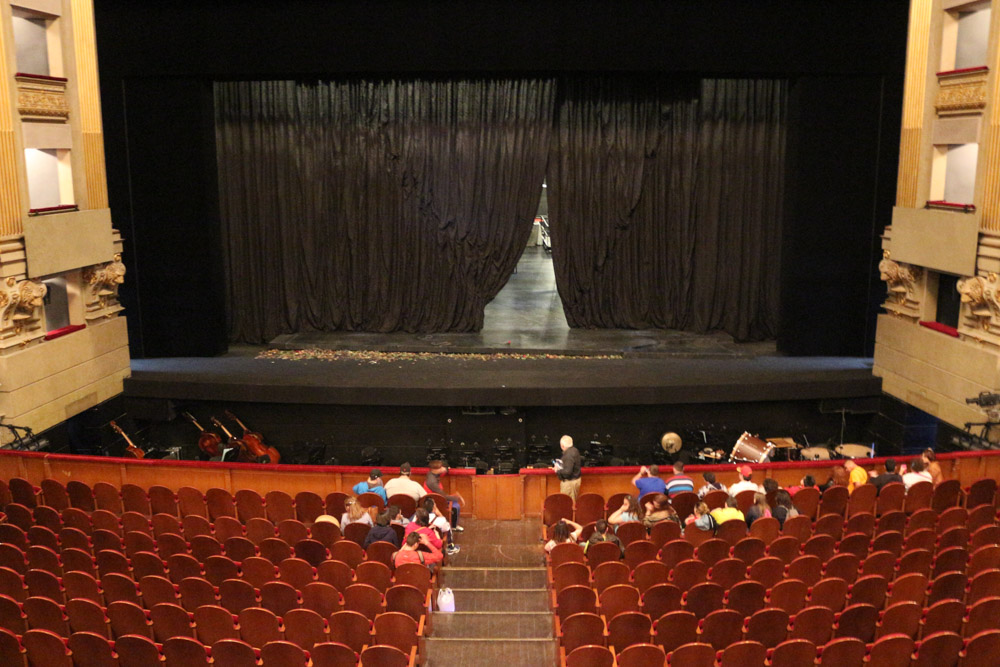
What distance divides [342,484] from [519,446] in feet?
14.5

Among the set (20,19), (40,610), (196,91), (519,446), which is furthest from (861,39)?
(40,610)

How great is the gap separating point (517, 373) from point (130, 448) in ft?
18.2

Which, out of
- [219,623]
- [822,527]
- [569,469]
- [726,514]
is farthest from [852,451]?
[219,623]

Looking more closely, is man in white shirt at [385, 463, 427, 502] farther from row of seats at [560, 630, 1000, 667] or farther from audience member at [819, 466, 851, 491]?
audience member at [819, 466, 851, 491]

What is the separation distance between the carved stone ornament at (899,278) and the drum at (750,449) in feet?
9.82

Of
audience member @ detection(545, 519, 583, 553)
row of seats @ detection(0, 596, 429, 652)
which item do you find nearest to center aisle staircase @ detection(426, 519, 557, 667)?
audience member @ detection(545, 519, 583, 553)

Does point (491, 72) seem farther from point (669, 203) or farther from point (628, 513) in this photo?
point (628, 513)

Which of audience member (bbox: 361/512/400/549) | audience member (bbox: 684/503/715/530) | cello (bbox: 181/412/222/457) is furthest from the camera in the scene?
cello (bbox: 181/412/222/457)

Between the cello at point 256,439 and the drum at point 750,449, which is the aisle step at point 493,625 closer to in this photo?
the drum at point 750,449

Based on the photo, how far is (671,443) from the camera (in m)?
13.7

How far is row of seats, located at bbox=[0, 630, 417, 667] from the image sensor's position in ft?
19.7

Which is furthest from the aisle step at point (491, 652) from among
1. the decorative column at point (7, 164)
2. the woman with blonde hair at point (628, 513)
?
the decorative column at point (7, 164)

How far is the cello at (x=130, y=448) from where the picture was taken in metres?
13.0

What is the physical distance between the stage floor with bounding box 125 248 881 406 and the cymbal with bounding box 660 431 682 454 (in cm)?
52
